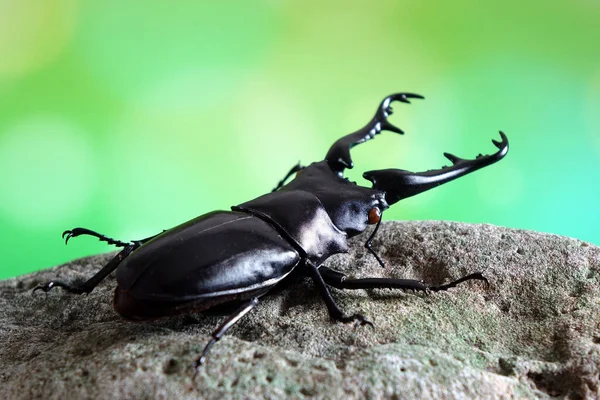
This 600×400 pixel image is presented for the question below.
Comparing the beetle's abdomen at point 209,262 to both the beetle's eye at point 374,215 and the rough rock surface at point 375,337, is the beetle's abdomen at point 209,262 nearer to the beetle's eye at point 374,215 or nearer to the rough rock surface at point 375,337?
the rough rock surface at point 375,337

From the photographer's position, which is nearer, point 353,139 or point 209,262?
point 209,262

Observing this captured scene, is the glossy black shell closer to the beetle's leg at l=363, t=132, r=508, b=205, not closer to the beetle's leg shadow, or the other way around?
the beetle's leg shadow

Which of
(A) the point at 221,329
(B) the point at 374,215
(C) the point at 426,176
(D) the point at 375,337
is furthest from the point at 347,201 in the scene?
(A) the point at 221,329

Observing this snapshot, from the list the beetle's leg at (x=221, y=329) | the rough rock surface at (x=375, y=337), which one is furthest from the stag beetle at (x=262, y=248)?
the rough rock surface at (x=375, y=337)

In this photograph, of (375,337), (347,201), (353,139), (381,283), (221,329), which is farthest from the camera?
(353,139)

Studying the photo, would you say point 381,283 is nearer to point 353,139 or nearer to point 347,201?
point 347,201

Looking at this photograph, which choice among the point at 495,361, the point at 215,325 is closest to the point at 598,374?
the point at 495,361
